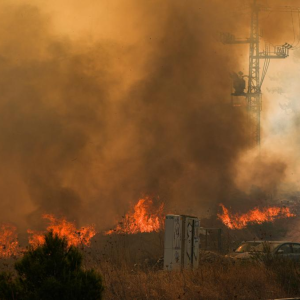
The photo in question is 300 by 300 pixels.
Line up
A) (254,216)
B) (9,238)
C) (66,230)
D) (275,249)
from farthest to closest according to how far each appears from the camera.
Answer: (254,216), (66,230), (9,238), (275,249)

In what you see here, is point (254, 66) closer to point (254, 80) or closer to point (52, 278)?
point (254, 80)

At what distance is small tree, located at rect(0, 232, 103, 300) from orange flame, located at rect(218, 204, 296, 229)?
21.9 m

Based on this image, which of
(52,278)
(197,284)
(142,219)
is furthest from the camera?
(142,219)

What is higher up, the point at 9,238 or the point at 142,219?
the point at 142,219

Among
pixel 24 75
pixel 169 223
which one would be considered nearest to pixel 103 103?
pixel 24 75

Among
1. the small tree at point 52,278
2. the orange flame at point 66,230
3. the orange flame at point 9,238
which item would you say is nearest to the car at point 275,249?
the orange flame at point 66,230

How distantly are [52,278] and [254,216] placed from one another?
24.5m

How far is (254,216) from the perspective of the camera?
102 feet

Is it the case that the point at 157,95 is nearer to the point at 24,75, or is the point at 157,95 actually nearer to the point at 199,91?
the point at 199,91

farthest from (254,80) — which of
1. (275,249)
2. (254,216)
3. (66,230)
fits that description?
(275,249)

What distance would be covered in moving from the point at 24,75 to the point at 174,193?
10902mm

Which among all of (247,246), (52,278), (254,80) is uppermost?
(254,80)

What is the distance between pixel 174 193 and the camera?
31016 millimetres

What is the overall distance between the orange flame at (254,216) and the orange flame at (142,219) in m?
3.92
